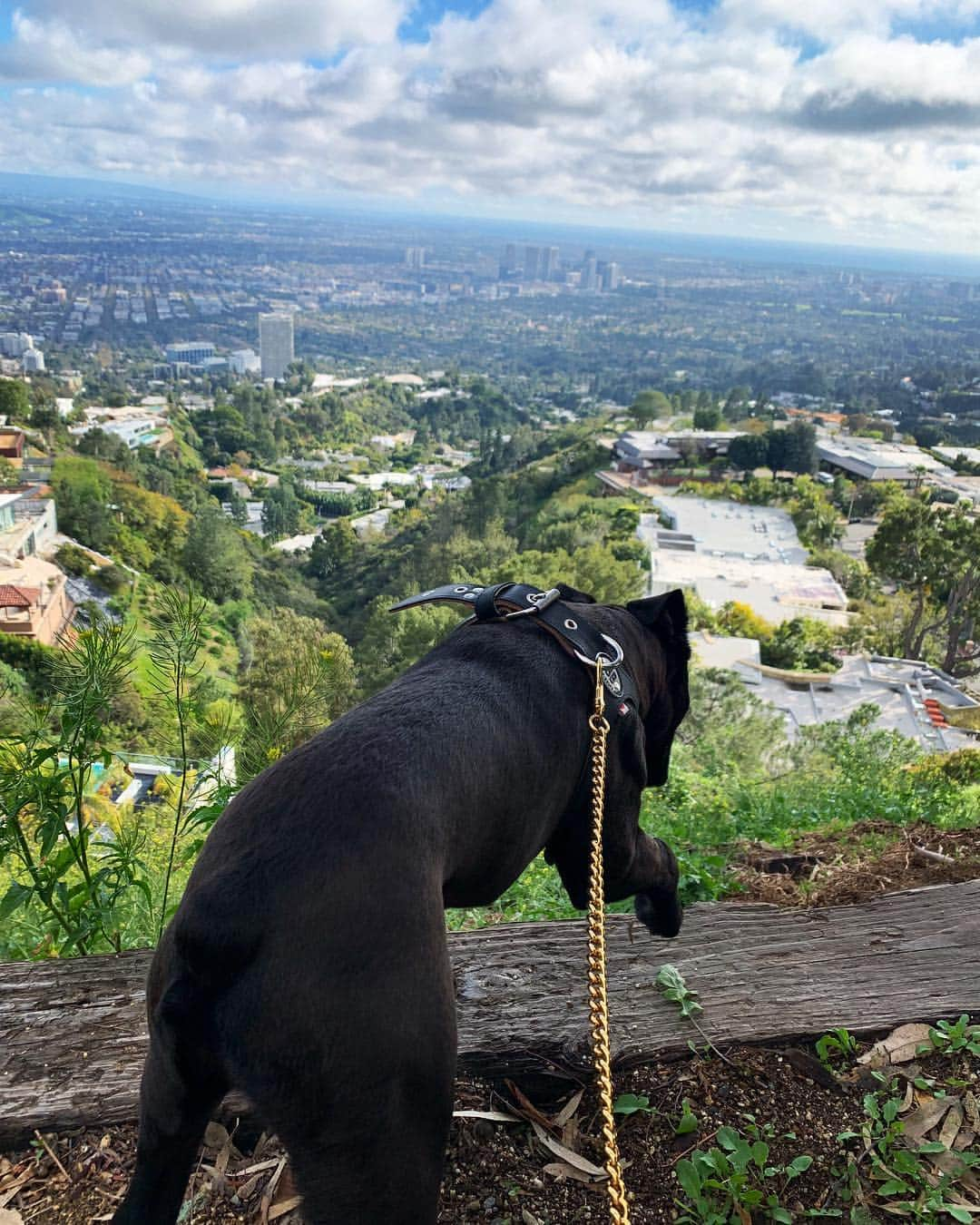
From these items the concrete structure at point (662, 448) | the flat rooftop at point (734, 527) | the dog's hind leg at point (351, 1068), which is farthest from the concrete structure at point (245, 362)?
the dog's hind leg at point (351, 1068)

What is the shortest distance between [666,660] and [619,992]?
30.4 inches

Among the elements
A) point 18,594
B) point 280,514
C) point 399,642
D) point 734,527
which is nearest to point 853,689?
point 399,642

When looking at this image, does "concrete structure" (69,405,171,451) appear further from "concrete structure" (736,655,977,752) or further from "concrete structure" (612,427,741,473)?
"concrete structure" (736,655,977,752)

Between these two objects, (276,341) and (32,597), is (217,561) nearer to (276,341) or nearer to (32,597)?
(32,597)

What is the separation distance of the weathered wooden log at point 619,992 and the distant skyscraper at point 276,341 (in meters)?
117

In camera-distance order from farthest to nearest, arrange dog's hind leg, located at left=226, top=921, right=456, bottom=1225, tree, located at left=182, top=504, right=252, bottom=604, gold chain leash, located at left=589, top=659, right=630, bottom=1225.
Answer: tree, located at left=182, top=504, right=252, bottom=604
gold chain leash, located at left=589, top=659, right=630, bottom=1225
dog's hind leg, located at left=226, top=921, right=456, bottom=1225

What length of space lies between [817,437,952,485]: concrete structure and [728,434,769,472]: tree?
4.17 m

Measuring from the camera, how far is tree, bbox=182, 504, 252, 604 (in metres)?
34.1

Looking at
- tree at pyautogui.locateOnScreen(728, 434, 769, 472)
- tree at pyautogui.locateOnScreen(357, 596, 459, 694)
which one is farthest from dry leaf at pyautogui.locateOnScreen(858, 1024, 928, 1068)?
tree at pyautogui.locateOnScreen(728, 434, 769, 472)

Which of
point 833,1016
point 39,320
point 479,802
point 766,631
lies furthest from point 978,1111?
point 39,320

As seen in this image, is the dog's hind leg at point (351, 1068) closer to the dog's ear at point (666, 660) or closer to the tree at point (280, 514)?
the dog's ear at point (666, 660)

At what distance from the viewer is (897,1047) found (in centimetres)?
182

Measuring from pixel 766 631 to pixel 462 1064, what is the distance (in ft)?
71.3

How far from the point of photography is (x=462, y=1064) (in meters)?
1.70
